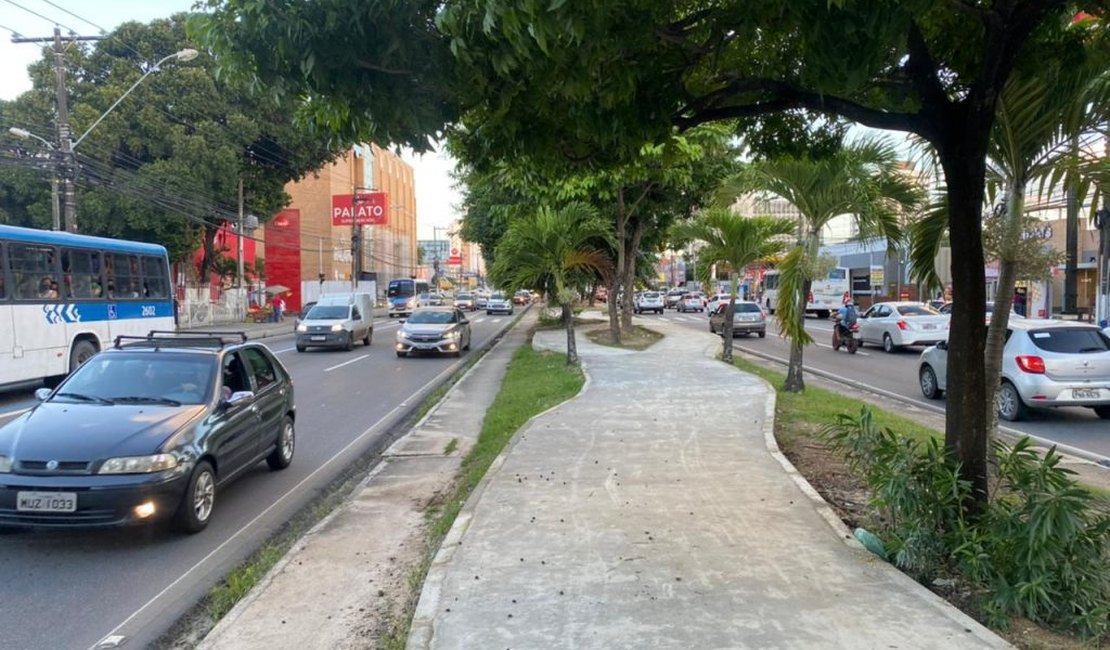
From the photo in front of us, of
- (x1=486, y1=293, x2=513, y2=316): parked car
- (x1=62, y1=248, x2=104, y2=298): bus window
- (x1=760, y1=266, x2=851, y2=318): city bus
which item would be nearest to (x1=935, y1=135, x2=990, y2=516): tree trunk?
(x1=62, y1=248, x2=104, y2=298): bus window

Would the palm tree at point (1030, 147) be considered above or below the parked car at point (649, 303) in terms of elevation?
above

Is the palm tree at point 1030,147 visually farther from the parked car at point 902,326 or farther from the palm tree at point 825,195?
the parked car at point 902,326

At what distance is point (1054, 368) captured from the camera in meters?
10.9

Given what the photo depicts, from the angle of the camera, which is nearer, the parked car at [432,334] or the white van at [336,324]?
the parked car at [432,334]

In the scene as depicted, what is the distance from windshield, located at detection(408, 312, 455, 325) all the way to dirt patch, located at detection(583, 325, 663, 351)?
178 inches

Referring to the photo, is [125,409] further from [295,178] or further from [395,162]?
[395,162]

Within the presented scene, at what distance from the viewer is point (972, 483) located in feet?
16.0

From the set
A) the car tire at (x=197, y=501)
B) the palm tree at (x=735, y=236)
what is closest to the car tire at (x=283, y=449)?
the car tire at (x=197, y=501)

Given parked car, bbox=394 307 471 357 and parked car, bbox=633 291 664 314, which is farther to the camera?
parked car, bbox=633 291 664 314

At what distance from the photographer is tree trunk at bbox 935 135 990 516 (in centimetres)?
488

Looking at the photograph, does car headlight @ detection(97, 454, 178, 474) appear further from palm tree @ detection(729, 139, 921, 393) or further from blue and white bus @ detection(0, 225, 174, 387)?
blue and white bus @ detection(0, 225, 174, 387)

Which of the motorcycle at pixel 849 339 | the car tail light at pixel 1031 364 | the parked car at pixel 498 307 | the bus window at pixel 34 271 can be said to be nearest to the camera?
the car tail light at pixel 1031 364

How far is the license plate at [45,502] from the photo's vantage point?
5.52 meters

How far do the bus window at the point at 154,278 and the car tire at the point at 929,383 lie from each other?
16644 mm
